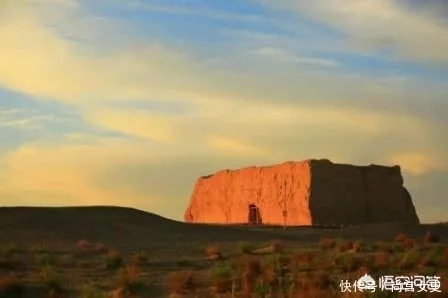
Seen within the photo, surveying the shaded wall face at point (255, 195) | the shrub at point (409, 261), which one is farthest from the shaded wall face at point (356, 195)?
the shrub at point (409, 261)

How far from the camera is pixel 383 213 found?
214 ft

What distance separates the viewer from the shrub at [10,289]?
20242 mm

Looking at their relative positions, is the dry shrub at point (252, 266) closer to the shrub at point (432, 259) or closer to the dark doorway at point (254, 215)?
the shrub at point (432, 259)

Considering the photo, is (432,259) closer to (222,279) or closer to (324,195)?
(222,279)

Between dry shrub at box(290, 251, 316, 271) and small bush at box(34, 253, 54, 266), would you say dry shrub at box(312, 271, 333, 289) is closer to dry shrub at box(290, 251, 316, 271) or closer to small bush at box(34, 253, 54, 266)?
dry shrub at box(290, 251, 316, 271)

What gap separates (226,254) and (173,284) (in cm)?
874

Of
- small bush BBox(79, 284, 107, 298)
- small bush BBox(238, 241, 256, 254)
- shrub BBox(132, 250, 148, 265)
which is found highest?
small bush BBox(238, 241, 256, 254)

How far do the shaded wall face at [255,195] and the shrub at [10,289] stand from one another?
1720 inches

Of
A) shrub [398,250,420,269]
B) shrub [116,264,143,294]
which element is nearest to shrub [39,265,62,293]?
shrub [116,264,143,294]

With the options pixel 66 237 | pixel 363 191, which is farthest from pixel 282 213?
pixel 66 237

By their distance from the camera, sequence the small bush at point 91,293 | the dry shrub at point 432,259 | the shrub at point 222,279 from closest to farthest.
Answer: the small bush at point 91,293 → the shrub at point 222,279 → the dry shrub at point 432,259

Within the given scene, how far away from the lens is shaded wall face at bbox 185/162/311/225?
213 feet

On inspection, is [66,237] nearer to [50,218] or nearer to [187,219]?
[50,218]

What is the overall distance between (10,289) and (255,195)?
51.4m
